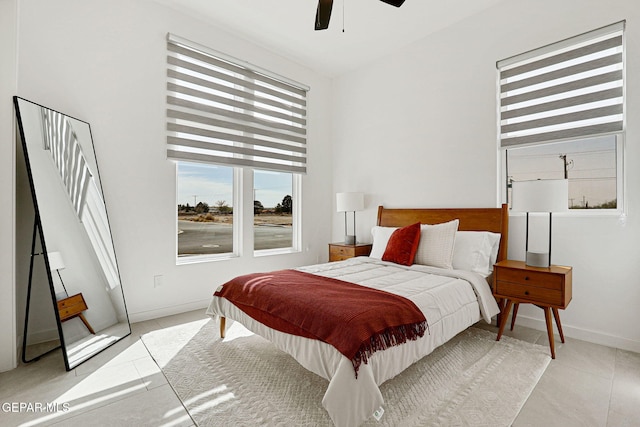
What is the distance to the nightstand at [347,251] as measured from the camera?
13.4ft

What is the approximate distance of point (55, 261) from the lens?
91.0 inches

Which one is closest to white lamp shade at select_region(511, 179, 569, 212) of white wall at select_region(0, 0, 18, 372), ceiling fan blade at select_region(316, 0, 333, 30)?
ceiling fan blade at select_region(316, 0, 333, 30)

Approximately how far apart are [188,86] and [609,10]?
154 inches

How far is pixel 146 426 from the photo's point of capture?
165 cm

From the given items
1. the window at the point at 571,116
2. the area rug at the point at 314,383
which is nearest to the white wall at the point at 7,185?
the area rug at the point at 314,383

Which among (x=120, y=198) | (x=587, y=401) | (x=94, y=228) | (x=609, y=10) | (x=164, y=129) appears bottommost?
(x=587, y=401)

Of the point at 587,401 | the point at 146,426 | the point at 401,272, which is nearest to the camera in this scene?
the point at 146,426

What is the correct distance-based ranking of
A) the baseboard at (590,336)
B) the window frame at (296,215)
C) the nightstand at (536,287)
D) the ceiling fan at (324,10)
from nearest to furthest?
the ceiling fan at (324,10) < the nightstand at (536,287) < the baseboard at (590,336) < the window frame at (296,215)

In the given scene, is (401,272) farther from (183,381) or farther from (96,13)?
(96,13)

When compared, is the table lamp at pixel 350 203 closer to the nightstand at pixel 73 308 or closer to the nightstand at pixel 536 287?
the nightstand at pixel 536 287

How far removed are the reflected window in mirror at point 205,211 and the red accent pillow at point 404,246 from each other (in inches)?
75.1

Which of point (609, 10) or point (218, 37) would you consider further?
point (218, 37)

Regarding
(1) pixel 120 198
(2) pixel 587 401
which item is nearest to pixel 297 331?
(2) pixel 587 401

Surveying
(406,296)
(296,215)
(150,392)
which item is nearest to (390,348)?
(406,296)
